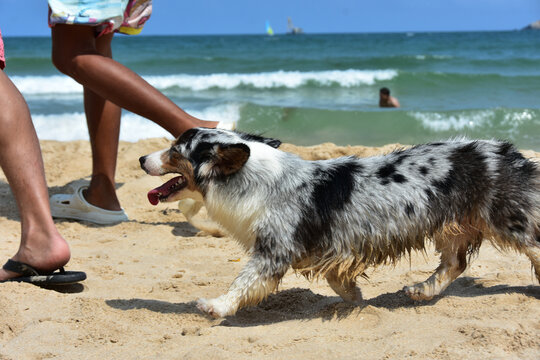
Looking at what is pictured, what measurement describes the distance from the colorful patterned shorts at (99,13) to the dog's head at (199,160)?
4.45 ft

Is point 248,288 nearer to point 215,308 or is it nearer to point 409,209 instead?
point 215,308

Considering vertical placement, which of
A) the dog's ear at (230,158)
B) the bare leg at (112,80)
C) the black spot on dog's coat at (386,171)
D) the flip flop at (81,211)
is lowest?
the flip flop at (81,211)

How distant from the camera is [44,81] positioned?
18281mm

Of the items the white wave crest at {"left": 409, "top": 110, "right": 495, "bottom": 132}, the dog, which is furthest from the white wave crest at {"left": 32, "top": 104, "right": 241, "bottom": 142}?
the dog

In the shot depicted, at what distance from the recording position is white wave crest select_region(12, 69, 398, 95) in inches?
690

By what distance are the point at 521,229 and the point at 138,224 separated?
3.12 m

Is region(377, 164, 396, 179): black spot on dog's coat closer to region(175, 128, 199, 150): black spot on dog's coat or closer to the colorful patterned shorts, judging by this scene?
region(175, 128, 199, 150): black spot on dog's coat

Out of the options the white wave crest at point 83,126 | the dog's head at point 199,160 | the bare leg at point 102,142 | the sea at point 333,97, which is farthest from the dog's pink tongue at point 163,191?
the white wave crest at point 83,126

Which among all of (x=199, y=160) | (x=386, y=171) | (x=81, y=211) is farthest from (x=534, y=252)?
(x=81, y=211)

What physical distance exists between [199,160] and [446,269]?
5.03ft

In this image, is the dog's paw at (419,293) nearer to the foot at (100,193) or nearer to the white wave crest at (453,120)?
the foot at (100,193)

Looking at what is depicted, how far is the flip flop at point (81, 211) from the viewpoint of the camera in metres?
5.00

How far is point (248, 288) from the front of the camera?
2883 millimetres

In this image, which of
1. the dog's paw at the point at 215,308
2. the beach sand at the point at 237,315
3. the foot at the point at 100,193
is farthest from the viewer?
the foot at the point at 100,193
